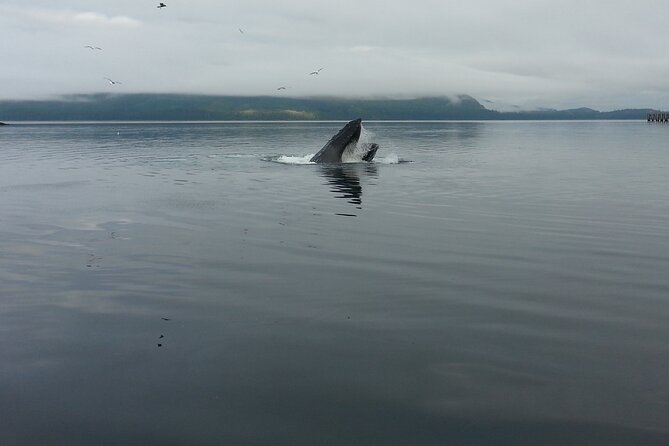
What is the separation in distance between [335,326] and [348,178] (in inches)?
847

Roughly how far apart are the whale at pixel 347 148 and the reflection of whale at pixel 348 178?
199cm

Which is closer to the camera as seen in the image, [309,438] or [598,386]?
[309,438]

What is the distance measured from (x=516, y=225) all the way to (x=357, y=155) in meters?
23.8

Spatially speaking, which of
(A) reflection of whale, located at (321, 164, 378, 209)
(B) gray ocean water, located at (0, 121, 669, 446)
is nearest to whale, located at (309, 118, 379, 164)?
(A) reflection of whale, located at (321, 164, 378, 209)

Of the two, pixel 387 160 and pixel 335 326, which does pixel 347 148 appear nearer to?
pixel 387 160

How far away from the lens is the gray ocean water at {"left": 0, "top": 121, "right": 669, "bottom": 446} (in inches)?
259

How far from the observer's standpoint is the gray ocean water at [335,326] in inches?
259

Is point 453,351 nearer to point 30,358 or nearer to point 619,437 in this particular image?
point 619,437

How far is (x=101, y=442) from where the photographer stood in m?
6.23

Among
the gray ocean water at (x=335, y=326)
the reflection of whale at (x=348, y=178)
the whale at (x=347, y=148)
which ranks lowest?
the gray ocean water at (x=335, y=326)

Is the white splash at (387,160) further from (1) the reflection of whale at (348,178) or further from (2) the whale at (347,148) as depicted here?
(1) the reflection of whale at (348,178)

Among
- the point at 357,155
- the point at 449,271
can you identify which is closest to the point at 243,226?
the point at 449,271

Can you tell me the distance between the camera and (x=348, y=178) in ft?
100

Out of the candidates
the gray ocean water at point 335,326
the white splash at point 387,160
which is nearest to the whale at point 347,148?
the white splash at point 387,160
